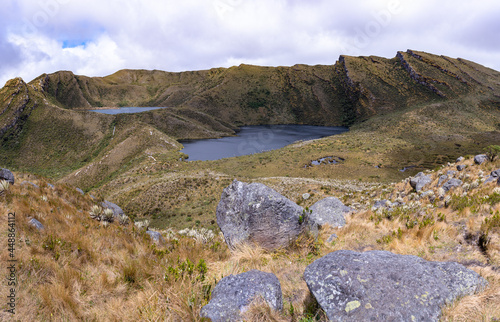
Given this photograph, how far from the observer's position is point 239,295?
3666 millimetres

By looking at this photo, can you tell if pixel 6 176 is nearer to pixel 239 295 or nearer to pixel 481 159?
pixel 239 295

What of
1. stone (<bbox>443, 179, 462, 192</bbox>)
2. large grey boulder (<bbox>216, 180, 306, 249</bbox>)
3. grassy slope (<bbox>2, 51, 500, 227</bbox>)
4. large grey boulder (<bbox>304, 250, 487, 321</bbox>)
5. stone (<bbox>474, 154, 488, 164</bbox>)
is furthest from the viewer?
grassy slope (<bbox>2, 51, 500, 227</bbox>)

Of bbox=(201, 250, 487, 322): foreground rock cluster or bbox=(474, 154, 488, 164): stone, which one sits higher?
bbox=(474, 154, 488, 164): stone

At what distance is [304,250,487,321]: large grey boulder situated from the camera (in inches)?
121

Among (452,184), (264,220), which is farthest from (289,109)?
(264,220)

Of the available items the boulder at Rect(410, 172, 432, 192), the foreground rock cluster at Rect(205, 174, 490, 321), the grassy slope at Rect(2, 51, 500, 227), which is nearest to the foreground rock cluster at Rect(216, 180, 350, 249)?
the foreground rock cluster at Rect(205, 174, 490, 321)

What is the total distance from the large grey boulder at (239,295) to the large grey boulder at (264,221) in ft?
9.06

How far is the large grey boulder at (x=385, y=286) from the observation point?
308 cm

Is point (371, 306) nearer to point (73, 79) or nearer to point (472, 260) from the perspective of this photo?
point (472, 260)

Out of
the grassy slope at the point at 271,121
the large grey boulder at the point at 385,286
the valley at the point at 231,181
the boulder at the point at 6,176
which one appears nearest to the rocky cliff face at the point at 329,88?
the grassy slope at the point at 271,121

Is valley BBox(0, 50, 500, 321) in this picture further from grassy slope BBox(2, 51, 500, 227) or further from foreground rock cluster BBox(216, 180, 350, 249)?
grassy slope BBox(2, 51, 500, 227)

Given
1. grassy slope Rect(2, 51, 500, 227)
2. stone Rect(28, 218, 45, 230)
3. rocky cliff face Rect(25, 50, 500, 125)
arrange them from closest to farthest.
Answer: stone Rect(28, 218, 45, 230) → grassy slope Rect(2, 51, 500, 227) → rocky cliff face Rect(25, 50, 500, 125)

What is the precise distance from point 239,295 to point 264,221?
3.49 metres

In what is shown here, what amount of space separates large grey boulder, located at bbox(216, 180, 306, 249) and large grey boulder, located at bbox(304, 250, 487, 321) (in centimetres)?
274
